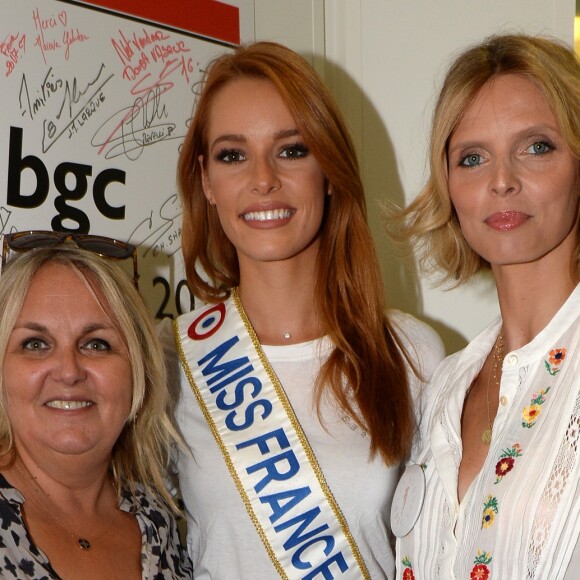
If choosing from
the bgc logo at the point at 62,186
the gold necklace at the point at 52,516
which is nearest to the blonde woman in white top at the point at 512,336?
the gold necklace at the point at 52,516

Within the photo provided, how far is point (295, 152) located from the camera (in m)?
2.37

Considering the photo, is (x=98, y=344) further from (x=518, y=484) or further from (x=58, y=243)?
(x=518, y=484)

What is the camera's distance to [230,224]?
2.38m

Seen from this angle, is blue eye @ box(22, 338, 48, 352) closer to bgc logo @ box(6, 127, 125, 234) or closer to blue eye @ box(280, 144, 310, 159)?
bgc logo @ box(6, 127, 125, 234)

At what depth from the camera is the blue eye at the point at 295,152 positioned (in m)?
2.36

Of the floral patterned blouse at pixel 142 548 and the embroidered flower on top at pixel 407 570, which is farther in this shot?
the embroidered flower on top at pixel 407 570

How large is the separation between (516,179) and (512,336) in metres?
0.33

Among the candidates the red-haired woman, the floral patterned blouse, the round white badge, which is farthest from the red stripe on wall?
the round white badge

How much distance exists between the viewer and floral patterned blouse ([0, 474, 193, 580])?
1.86 metres

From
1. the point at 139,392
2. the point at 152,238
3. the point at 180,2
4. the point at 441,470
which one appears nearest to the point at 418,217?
the point at 441,470

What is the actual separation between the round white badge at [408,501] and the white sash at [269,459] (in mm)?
182

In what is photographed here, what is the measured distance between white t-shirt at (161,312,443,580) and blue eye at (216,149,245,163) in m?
0.46

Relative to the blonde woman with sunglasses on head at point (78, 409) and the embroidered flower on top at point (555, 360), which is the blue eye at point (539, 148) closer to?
the embroidered flower on top at point (555, 360)

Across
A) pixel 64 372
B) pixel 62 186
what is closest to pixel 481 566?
pixel 64 372
